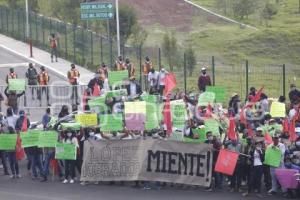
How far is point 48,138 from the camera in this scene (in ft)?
67.4

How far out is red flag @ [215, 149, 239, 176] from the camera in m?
18.5

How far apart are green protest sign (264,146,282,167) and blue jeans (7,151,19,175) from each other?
7.05 metres

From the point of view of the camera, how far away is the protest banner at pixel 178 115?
2061 centimetres

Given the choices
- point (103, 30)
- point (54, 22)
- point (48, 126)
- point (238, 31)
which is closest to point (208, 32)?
point (238, 31)

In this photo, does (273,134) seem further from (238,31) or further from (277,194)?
(238,31)

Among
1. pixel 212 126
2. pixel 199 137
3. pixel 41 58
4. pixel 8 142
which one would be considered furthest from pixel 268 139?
pixel 41 58

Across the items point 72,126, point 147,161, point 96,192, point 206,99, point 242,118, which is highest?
point 206,99

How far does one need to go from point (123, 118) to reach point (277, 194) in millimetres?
4539

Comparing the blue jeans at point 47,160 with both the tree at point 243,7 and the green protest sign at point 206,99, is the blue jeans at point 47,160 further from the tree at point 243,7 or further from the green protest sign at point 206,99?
the tree at point 243,7

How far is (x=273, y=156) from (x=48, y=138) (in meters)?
6.01

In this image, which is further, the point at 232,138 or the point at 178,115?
the point at 178,115

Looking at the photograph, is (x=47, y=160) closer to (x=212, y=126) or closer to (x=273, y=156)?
(x=212, y=126)

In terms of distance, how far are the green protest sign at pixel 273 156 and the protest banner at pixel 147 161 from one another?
1.49 m

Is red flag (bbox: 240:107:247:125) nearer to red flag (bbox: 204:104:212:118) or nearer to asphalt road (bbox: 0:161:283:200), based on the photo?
red flag (bbox: 204:104:212:118)
